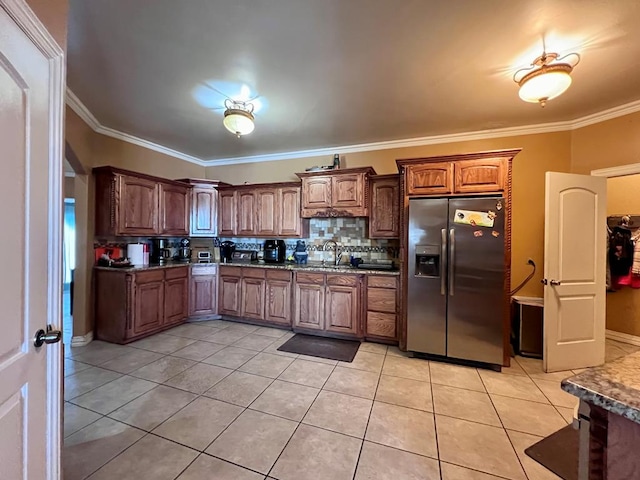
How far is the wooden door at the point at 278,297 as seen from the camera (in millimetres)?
3883

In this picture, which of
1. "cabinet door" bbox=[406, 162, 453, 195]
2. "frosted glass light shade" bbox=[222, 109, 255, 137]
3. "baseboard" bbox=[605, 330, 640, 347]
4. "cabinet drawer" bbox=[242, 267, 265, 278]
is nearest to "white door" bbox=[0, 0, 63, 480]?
"frosted glass light shade" bbox=[222, 109, 255, 137]

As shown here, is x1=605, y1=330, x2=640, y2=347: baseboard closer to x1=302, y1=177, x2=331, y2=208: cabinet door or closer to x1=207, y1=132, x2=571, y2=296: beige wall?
x1=207, y1=132, x2=571, y2=296: beige wall

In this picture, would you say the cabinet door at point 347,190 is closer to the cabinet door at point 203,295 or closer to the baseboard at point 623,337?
the cabinet door at point 203,295

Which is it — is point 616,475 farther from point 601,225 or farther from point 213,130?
point 213,130

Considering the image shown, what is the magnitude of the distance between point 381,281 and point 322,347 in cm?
111

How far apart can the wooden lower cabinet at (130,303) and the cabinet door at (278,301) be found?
142 centimetres

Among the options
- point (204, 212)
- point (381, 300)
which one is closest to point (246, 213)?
point (204, 212)

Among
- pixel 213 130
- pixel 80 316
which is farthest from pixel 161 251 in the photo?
pixel 213 130

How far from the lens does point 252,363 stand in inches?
114

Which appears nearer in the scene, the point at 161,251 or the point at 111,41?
the point at 111,41

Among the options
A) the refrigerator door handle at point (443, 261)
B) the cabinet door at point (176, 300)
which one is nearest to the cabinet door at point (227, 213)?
the cabinet door at point (176, 300)

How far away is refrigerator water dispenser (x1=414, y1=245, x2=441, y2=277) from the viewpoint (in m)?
2.97

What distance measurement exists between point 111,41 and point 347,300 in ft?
11.0

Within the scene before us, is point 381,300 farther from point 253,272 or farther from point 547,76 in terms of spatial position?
point 547,76
